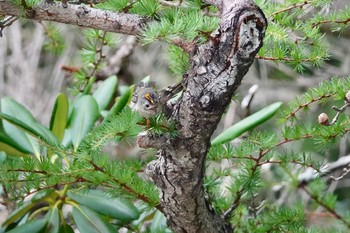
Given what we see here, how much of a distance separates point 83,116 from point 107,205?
256 millimetres

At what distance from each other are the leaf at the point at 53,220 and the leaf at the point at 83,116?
21 centimetres

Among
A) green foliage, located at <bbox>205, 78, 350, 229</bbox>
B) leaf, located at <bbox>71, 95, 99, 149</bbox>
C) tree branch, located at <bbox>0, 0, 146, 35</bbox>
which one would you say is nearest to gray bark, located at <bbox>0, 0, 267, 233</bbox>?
tree branch, located at <bbox>0, 0, 146, 35</bbox>

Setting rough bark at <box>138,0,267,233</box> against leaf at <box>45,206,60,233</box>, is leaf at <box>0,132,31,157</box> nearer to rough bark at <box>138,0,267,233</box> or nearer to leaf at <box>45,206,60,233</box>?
leaf at <box>45,206,60,233</box>

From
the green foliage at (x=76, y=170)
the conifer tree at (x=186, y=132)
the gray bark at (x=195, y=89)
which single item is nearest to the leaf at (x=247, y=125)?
the conifer tree at (x=186, y=132)

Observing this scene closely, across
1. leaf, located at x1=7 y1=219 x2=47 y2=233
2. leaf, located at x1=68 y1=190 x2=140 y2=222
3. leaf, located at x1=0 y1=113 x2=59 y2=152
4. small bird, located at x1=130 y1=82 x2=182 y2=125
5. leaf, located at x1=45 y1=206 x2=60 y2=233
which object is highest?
small bird, located at x1=130 y1=82 x2=182 y2=125

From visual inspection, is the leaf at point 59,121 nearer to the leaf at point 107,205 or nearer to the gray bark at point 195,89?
the leaf at point 107,205

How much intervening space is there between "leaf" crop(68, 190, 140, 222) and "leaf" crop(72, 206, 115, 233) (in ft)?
0.07

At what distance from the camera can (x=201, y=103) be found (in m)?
0.87

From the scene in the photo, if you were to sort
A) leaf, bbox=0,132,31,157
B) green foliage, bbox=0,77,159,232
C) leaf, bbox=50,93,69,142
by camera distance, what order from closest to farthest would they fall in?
green foliage, bbox=0,77,159,232
leaf, bbox=0,132,31,157
leaf, bbox=50,93,69,142

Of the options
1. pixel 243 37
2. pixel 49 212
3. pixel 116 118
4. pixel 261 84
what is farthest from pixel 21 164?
pixel 261 84

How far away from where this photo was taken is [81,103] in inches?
58.7

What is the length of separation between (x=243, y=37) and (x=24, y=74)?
6.77 feet

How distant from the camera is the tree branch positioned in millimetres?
932

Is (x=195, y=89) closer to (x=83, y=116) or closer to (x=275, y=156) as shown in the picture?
(x=275, y=156)
